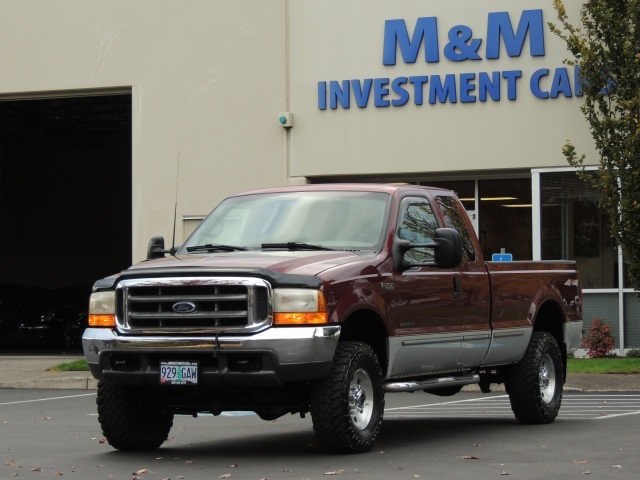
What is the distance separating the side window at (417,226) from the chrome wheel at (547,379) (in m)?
2.15

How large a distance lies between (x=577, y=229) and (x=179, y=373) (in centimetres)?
1516

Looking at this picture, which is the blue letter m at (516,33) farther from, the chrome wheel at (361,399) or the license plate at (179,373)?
the license plate at (179,373)

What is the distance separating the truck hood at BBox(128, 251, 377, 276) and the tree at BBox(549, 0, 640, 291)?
1126 centimetres

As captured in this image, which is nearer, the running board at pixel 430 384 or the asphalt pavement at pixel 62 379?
the running board at pixel 430 384

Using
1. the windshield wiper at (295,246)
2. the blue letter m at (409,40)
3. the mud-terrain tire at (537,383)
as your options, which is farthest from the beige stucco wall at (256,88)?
the windshield wiper at (295,246)

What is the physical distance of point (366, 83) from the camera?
25016mm

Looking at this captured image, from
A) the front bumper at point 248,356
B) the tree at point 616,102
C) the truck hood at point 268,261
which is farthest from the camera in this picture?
the tree at point 616,102

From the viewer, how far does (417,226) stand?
11938 mm

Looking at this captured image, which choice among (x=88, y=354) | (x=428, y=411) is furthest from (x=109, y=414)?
(x=428, y=411)

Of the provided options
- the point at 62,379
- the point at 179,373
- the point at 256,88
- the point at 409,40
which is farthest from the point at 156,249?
the point at 256,88

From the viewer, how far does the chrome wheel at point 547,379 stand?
13367 mm

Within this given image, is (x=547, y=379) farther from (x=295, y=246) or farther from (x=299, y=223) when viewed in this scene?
(x=295, y=246)

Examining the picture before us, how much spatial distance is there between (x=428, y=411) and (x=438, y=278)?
3755mm

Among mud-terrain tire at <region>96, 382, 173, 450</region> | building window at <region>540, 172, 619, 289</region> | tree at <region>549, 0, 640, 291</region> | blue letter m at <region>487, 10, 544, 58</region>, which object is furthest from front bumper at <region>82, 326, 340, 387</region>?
blue letter m at <region>487, 10, 544, 58</region>
